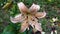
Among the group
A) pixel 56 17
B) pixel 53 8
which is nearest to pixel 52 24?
pixel 56 17

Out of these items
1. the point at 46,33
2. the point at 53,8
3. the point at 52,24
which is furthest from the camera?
the point at 53,8

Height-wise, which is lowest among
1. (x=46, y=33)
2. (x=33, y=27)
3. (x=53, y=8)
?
(x=46, y=33)

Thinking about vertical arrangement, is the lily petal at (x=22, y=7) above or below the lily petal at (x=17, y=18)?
above

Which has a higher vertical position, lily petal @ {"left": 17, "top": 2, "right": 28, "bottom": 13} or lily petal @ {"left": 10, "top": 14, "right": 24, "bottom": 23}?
lily petal @ {"left": 17, "top": 2, "right": 28, "bottom": 13}

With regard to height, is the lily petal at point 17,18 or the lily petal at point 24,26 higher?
the lily petal at point 17,18

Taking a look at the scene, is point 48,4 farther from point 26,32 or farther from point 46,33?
point 26,32

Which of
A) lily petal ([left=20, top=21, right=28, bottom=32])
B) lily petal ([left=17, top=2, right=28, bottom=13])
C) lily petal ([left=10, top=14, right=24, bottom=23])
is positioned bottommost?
lily petal ([left=20, top=21, right=28, bottom=32])

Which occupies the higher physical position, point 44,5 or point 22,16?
point 22,16

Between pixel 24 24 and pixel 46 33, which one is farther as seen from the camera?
pixel 46 33

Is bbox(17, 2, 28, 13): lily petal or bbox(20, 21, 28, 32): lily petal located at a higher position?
bbox(17, 2, 28, 13): lily petal

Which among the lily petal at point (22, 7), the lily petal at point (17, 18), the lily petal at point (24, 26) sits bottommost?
the lily petal at point (24, 26)

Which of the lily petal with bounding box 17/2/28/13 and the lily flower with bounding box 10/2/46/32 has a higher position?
the lily petal with bounding box 17/2/28/13
